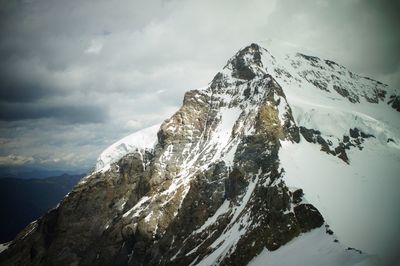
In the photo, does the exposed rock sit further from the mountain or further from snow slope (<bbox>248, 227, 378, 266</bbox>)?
snow slope (<bbox>248, 227, 378, 266</bbox>)

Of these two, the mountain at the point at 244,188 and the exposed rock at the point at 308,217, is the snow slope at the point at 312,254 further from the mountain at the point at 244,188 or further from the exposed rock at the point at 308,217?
the exposed rock at the point at 308,217

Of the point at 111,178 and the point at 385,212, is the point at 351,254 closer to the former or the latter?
the point at 385,212

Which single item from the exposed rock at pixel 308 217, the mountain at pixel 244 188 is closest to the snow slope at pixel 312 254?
the mountain at pixel 244 188

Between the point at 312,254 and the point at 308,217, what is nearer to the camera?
the point at 312,254

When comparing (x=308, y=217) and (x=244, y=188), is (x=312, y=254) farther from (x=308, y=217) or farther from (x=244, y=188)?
(x=244, y=188)

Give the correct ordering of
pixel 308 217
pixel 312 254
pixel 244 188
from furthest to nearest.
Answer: pixel 244 188 < pixel 308 217 < pixel 312 254

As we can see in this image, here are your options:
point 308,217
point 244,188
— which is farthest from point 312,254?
point 244,188

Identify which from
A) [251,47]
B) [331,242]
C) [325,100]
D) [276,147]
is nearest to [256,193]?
[276,147]

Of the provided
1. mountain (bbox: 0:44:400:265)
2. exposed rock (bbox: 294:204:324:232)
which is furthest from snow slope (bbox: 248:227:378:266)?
exposed rock (bbox: 294:204:324:232)
